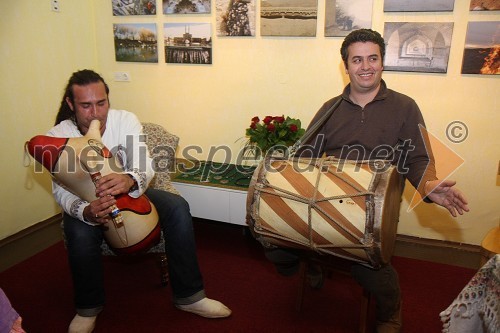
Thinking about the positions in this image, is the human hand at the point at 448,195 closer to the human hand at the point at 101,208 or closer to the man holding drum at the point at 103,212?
the man holding drum at the point at 103,212

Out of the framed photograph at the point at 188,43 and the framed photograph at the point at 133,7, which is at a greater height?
the framed photograph at the point at 133,7

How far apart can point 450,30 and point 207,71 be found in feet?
5.26

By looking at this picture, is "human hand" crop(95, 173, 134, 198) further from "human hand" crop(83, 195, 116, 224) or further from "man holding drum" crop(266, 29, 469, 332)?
"man holding drum" crop(266, 29, 469, 332)

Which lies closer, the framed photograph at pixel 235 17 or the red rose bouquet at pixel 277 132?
the red rose bouquet at pixel 277 132

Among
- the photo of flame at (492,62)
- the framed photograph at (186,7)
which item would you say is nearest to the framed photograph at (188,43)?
the framed photograph at (186,7)

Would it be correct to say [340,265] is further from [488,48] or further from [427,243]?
[488,48]

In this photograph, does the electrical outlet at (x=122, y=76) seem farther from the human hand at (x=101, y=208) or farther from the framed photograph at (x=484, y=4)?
the framed photograph at (x=484, y=4)

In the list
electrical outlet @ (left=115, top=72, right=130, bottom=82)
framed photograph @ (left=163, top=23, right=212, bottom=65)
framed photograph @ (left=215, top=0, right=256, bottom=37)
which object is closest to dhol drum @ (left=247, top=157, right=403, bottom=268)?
framed photograph @ (left=215, top=0, right=256, bottom=37)

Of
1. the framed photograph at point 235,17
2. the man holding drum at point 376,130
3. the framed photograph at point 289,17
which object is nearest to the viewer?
the man holding drum at point 376,130

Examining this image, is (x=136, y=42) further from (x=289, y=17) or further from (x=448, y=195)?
(x=448, y=195)

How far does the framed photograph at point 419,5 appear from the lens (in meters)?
2.23

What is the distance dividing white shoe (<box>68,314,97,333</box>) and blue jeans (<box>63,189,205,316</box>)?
24 mm

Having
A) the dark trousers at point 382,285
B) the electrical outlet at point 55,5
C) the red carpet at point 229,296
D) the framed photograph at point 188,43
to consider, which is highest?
the electrical outlet at point 55,5
